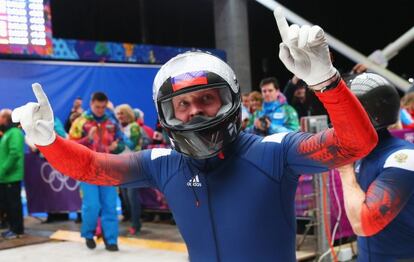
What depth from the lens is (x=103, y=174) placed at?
85.4 inches

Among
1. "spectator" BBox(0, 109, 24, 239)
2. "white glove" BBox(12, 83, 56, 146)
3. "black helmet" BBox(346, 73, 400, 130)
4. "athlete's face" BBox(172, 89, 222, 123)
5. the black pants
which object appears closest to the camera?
"athlete's face" BBox(172, 89, 222, 123)

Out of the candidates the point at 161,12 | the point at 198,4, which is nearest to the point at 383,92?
the point at 198,4

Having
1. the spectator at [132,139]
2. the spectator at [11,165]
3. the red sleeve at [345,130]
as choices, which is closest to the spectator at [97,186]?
the spectator at [132,139]

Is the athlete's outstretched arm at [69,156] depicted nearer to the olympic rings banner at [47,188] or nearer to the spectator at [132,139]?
the spectator at [132,139]

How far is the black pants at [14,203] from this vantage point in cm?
679

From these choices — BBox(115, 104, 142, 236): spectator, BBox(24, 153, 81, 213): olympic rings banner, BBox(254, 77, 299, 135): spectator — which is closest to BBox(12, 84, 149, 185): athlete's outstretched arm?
BBox(254, 77, 299, 135): spectator

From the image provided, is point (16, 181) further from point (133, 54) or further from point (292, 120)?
point (133, 54)

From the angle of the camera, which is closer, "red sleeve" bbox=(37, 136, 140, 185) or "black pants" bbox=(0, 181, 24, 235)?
"red sleeve" bbox=(37, 136, 140, 185)

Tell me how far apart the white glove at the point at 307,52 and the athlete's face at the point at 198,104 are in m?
0.41

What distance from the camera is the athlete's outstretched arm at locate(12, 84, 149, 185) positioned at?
6.59 ft

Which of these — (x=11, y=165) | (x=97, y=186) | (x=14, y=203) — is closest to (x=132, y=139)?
(x=97, y=186)

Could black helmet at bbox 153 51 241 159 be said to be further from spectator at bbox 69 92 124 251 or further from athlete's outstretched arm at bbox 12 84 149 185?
spectator at bbox 69 92 124 251

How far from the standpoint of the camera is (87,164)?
2.14 metres

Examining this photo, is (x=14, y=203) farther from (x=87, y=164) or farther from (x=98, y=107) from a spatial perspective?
(x=87, y=164)
